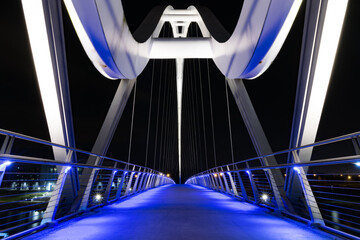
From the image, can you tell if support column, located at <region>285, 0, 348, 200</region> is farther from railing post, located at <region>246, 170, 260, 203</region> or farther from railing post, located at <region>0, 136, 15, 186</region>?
railing post, located at <region>0, 136, 15, 186</region>

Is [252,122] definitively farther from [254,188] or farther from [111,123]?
[111,123]

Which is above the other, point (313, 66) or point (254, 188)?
point (313, 66)

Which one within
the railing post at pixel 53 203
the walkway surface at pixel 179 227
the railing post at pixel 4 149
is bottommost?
the walkway surface at pixel 179 227

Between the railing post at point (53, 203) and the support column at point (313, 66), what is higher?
the support column at point (313, 66)

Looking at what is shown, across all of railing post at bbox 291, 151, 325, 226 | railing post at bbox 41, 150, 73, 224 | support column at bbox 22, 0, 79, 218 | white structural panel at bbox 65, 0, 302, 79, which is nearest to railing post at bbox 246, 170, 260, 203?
railing post at bbox 291, 151, 325, 226

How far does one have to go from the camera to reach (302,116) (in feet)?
15.9

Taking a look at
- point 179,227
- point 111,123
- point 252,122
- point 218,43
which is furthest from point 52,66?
point 218,43

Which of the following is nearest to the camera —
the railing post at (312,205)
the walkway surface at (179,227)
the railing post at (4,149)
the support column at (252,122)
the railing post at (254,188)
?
the railing post at (4,149)

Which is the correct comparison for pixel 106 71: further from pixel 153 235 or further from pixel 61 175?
pixel 153 235

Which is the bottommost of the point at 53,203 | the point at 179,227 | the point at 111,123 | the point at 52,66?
the point at 179,227

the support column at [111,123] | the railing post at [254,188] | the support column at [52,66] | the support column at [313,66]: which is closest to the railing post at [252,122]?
the railing post at [254,188]

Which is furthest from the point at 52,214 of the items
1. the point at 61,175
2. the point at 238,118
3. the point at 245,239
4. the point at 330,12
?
the point at 238,118

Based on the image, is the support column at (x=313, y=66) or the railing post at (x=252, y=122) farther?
the railing post at (x=252, y=122)

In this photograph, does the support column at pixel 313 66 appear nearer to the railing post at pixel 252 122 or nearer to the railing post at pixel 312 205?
the railing post at pixel 312 205
